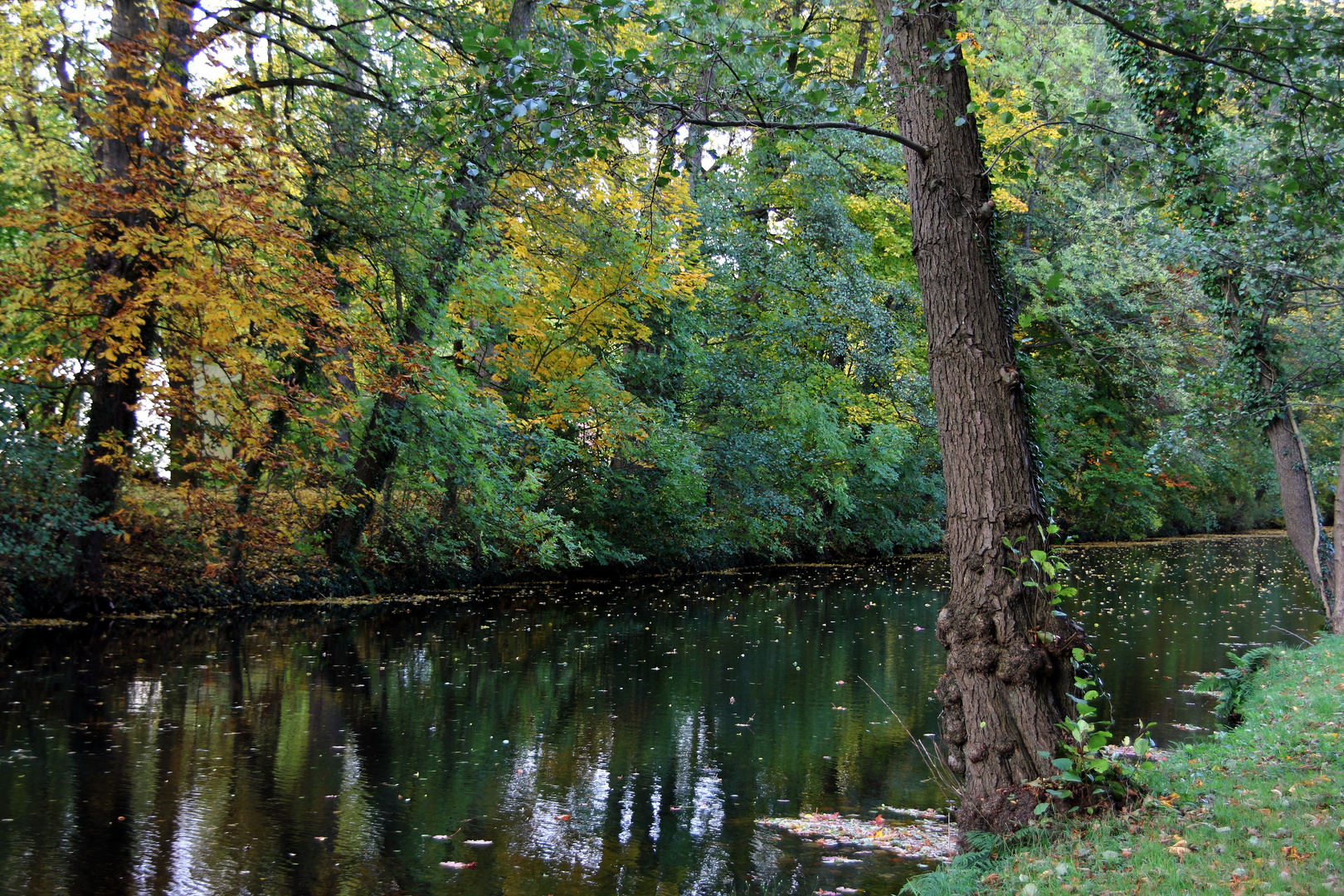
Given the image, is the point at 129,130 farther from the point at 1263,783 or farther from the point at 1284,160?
the point at 1263,783

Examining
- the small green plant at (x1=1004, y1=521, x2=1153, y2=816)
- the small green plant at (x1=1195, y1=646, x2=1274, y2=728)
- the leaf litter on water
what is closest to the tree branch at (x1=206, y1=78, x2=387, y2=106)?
the leaf litter on water

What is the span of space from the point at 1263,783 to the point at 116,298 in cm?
1213

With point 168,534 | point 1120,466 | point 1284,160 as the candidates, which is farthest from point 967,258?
point 1120,466

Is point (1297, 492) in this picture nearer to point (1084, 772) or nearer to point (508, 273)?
point (1084, 772)

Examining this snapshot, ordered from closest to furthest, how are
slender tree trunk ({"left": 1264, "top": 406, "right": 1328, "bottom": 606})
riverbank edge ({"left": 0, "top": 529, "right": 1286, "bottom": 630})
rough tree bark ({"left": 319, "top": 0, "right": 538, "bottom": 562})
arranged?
slender tree trunk ({"left": 1264, "top": 406, "right": 1328, "bottom": 606})
riverbank edge ({"left": 0, "top": 529, "right": 1286, "bottom": 630})
rough tree bark ({"left": 319, "top": 0, "right": 538, "bottom": 562})

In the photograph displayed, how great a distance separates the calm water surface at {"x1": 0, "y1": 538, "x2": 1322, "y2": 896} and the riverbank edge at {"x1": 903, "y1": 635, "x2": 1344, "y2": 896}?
2.83 ft

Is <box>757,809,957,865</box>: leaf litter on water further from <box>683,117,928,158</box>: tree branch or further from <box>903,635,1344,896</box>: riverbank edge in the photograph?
<box>683,117,928,158</box>: tree branch

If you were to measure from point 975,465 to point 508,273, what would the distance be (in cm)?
1161

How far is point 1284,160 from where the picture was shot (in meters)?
5.64

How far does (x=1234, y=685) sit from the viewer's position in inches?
372

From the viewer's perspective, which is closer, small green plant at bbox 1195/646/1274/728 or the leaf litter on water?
the leaf litter on water

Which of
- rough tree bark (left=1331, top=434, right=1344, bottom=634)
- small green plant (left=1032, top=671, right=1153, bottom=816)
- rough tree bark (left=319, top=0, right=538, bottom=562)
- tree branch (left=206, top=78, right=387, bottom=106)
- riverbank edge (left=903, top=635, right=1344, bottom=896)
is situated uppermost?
tree branch (left=206, top=78, right=387, bottom=106)

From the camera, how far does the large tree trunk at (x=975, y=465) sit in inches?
200

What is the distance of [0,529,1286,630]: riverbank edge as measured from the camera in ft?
46.5
